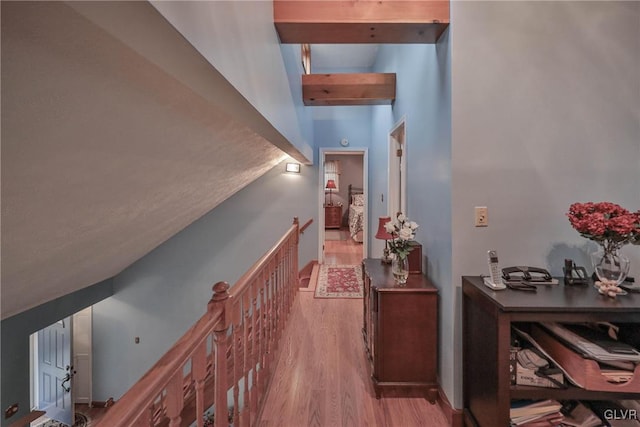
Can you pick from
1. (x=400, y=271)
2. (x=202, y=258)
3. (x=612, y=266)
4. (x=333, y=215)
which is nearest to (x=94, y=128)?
(x=400, y=271)

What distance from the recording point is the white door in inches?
166

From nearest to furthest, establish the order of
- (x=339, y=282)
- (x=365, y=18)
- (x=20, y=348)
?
(x=365, y=18)
(x=20, y=348)
(x=339, y=282)

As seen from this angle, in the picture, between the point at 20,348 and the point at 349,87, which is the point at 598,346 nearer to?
the point at 349,87

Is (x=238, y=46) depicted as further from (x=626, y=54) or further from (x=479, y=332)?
(x=626, y=54)

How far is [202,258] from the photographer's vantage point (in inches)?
190

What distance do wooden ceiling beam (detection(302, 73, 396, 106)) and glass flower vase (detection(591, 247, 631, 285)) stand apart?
255 centimetres

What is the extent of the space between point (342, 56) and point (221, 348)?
4793mm

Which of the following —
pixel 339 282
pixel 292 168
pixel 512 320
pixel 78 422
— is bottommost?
pixel 78 422

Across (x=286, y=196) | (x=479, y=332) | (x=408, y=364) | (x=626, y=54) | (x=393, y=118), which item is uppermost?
(x=393, y=118)

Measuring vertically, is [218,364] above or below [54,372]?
above

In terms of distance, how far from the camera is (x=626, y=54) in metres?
1.62

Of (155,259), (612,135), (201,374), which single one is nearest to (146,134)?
(201,374)

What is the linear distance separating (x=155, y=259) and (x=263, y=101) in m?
4.38

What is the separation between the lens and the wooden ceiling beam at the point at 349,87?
3.20m
